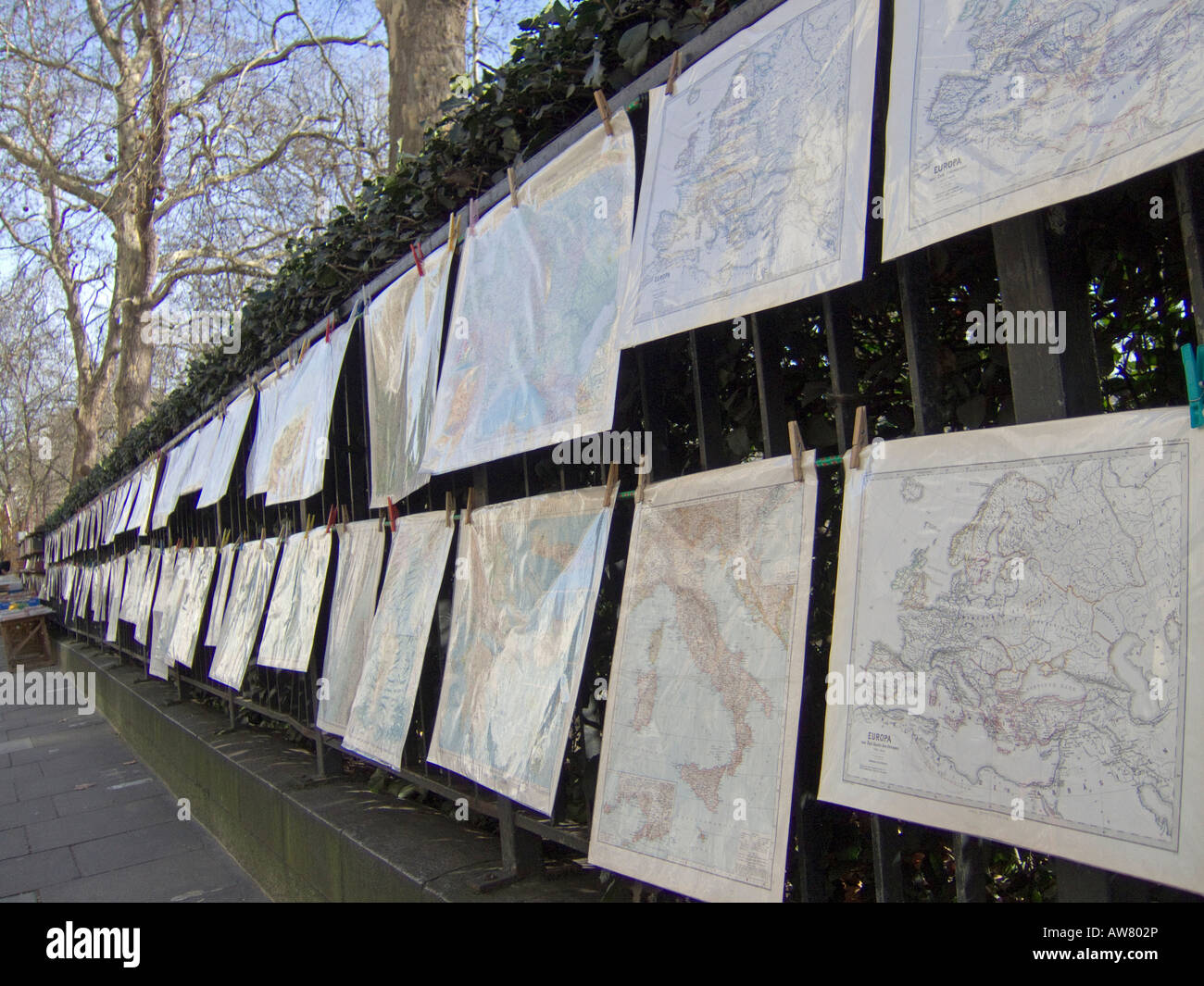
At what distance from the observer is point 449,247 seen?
10.4ft

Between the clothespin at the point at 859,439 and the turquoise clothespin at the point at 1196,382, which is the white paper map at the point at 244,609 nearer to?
the clothespin at the point at 859,439

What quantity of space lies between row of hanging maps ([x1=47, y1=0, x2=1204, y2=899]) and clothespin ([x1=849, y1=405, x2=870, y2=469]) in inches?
1.7

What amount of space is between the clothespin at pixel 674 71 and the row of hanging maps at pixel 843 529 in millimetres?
69

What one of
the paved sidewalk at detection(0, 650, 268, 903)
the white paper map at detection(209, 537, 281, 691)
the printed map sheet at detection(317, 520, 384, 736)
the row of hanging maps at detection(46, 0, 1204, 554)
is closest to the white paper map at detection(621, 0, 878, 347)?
the row of hanging maps at detection(46, 0, 1204, 554)

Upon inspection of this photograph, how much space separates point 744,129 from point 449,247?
1496 mm

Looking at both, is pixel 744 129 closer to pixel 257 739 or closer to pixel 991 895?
pixel 991 895

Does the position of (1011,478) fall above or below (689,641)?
above

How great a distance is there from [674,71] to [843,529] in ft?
3.88

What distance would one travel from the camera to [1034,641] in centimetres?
132

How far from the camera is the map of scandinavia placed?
1.20 m

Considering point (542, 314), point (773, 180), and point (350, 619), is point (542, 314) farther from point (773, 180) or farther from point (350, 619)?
point (350, 619)

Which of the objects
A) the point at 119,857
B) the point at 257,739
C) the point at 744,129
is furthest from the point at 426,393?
the point at 119,857

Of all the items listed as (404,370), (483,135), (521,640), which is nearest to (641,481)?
(521,640)

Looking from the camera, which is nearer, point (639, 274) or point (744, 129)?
point (744, 129)
